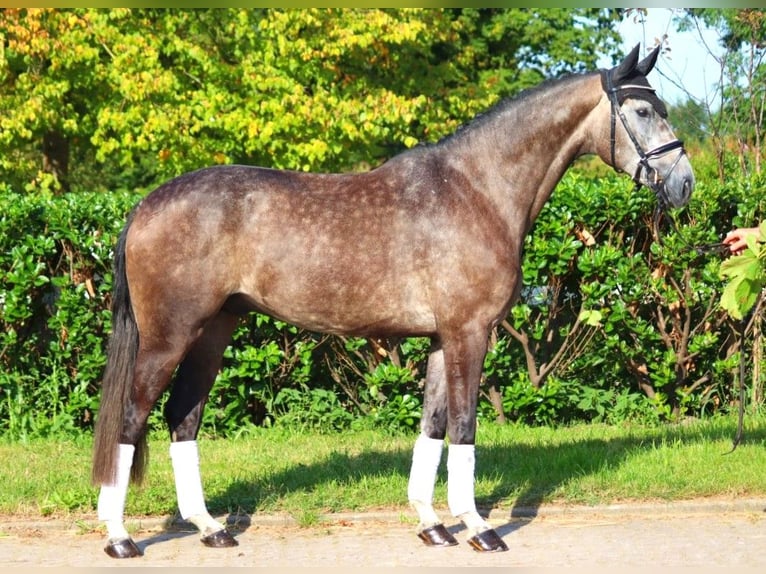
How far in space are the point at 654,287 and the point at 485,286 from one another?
3.58m

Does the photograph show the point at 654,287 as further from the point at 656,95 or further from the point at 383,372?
the point at 656,95

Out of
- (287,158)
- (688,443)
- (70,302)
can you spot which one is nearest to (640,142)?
(688,443)

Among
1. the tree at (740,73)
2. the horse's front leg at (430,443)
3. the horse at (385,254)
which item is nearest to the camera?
the horse at (385,254)

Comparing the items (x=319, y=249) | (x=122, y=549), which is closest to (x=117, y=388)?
(x=122, y=549)

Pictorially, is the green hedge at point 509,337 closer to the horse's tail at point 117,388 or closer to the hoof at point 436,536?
the horse's tail at point 117,388

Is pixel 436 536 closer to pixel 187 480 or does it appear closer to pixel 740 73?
pixel 187 480

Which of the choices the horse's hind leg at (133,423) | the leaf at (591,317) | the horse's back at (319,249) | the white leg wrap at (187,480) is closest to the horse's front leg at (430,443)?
the horse's back at (319,249)

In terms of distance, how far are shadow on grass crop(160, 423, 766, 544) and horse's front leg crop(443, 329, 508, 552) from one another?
17.3 inches

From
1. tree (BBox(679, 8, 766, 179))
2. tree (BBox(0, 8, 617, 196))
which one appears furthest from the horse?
tree (BBox(0, 8, 617, 196))

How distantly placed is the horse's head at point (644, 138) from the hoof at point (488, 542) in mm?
2019

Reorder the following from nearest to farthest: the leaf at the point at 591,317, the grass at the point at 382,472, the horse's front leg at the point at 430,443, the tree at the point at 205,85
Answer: the horse's front leg at the point at 430,443, the grass at the point at 382,472, the leaf at the point at 591,317, the tree at the point at 205,85

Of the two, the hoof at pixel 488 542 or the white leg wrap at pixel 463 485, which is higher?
the white leg wrap at pixel 463 485

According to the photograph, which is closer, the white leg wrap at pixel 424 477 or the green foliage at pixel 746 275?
the white leg wrap at pixel 424 477

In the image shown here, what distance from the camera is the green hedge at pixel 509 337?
8.45 m
